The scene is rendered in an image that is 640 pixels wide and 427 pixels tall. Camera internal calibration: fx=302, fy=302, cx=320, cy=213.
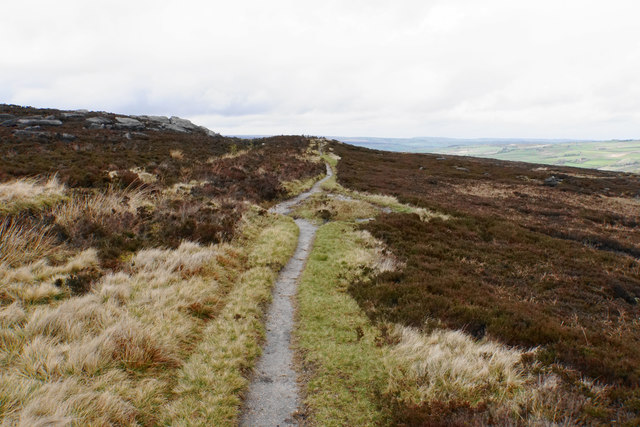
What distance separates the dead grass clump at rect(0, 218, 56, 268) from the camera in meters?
7.61

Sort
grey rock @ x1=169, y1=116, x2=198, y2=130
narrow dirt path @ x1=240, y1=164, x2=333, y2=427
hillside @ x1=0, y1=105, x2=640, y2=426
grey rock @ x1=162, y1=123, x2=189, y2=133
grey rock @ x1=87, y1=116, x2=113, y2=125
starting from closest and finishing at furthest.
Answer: hillside @ x1=0, y1=105, x2=640, y2=426 < narrow dirt path @ x1=240, y1=164, x2=333, y2=427 < grey rock @ x1=87, y1=116, x2=113, y2=125 < grey rock @ x1=162, y1=123, x2=189, y2=133 < grey rock @ x1=169, y1=116, x2=198, y2=130

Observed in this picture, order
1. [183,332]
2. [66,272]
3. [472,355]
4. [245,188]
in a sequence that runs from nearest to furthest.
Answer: [472,355]
[183,332]
[66,272]
[245,188]

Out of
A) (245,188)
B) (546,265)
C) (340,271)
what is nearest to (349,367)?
(340,271)

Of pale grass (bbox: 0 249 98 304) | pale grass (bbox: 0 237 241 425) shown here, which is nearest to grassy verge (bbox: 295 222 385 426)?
pale grass (bbox: 0 237 241 425)

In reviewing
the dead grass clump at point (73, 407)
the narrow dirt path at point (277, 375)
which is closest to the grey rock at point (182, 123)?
the narrow dirt path at point (277, 375)

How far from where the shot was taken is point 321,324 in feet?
25.6

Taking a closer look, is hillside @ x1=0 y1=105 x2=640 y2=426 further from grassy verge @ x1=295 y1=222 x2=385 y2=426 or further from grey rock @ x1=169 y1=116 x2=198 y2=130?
grey rock @ x1=169 y1=116 x2=198 y2=130

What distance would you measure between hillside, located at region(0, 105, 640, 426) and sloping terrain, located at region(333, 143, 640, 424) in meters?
0.06

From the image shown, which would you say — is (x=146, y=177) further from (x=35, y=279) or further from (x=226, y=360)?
(x=226, y=360)

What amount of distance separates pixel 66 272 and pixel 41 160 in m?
17.7

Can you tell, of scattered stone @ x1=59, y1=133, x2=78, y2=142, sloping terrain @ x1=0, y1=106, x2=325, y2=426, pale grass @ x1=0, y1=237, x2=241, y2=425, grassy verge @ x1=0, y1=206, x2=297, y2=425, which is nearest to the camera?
pale grass @ x1=0, y1=237, x2=241, y2=425

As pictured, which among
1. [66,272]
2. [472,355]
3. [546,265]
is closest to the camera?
[472,355]

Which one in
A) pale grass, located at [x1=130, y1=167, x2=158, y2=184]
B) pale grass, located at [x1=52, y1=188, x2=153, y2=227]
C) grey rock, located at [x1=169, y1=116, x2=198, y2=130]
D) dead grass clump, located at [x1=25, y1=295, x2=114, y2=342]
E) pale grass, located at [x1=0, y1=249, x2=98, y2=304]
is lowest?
dead grass clump, located at [x1=25, y1=295, x2=114, y2=342]

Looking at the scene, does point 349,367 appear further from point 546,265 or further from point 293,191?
point 293,191
